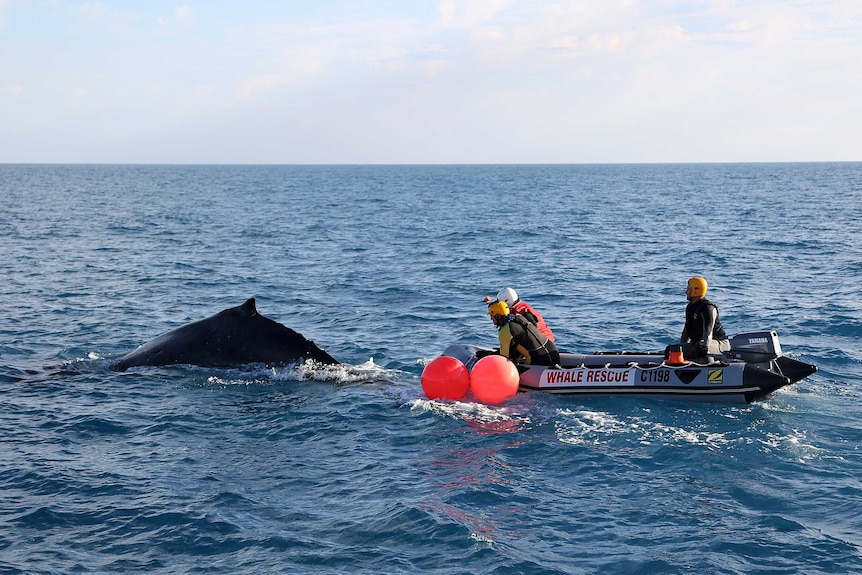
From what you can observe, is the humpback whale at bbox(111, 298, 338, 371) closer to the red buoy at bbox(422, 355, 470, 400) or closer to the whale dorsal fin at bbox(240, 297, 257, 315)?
the whale dorsal fin at bbox(240, 297, 257, 315)

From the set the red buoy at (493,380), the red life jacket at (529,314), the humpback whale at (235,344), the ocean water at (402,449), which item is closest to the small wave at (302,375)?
the ocean water at (402,449)

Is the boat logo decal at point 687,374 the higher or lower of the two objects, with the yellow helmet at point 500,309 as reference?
lower

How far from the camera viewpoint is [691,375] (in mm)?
14008

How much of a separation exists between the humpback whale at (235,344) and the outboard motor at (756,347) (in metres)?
7.60

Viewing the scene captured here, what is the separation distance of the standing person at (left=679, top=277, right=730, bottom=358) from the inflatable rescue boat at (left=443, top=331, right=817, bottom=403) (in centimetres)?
19

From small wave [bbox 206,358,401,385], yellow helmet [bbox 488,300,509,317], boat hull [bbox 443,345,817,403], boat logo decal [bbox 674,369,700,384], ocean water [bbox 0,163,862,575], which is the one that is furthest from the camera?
small wave [bbox 206,358,401,385]

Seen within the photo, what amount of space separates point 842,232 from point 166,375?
3807 cm

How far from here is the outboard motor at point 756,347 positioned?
569 inches

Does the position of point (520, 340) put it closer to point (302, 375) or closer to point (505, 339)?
point (505, 339)

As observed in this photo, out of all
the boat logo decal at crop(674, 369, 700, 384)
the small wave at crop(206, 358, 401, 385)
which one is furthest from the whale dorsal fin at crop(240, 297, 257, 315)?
the boat logo decal at crop(674, 369, 700, 384)

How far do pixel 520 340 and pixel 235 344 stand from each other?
17.0 feet

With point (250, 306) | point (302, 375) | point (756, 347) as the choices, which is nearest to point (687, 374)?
point (756, 347)

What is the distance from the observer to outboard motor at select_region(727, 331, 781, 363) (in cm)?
1445

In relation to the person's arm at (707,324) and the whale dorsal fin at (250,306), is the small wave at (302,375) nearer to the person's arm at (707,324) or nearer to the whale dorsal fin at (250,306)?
the whale dorsal fin at (250,306)
